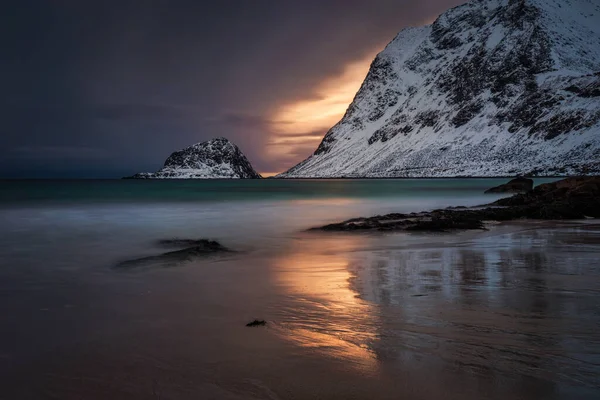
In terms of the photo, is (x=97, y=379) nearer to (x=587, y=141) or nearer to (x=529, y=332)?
(x=529, y=332)

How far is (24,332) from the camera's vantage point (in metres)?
6.93

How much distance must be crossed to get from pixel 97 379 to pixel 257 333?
2.14 meters

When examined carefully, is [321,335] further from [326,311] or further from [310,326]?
[326,311]

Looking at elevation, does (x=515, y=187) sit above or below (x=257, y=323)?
above

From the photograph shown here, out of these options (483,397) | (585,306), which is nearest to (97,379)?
(483,397)

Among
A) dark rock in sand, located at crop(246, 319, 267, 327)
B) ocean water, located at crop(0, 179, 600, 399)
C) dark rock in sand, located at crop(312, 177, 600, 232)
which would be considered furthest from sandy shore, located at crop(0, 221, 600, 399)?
dark rock in sand, located at crop(312, 177, 600, 232)

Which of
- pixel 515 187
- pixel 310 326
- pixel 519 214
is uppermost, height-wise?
pixel 515 187

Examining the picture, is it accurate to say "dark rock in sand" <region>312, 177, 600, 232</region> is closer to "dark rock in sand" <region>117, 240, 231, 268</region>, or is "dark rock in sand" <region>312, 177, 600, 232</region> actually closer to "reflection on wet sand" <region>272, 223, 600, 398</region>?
"reflection on wet sand" <region>272, 223, 600, 398</region>

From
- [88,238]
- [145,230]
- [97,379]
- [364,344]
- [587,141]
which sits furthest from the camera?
[587,141]

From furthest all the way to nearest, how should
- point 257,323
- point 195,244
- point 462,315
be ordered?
point 195,244 → point 462,315 → point 257,323

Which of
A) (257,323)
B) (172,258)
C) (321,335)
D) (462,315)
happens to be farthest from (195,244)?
(462,315)

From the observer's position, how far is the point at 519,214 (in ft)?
78.8

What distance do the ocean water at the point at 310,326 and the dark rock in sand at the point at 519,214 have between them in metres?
6.12

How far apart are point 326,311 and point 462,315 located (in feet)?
6.76
